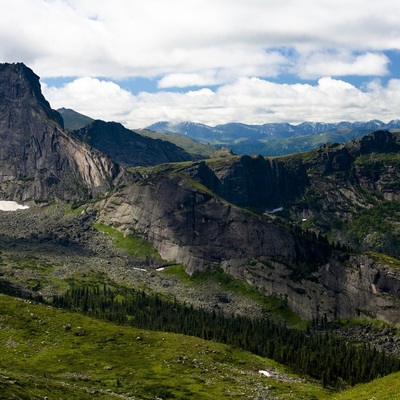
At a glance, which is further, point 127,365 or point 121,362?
point 121,362

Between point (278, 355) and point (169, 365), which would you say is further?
point (278, 355)

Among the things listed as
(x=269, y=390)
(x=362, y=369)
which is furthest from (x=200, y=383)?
(x=362, y=369)

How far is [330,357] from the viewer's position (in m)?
187

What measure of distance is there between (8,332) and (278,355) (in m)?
95.1

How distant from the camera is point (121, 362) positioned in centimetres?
12544

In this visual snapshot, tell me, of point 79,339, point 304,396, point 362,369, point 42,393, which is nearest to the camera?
point 42,393

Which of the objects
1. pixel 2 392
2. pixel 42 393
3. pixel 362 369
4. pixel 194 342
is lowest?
pixel 362 369

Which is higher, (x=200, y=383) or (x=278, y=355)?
(x=200, y=383)

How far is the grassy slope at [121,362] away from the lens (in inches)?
4048

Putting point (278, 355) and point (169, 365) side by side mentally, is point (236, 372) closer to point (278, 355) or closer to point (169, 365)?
point (169, 365)

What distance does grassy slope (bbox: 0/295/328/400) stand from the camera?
10281 cm

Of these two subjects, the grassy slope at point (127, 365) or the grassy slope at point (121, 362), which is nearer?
the grassy slope at point (127, 365)

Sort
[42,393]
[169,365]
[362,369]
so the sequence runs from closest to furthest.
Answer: [42,393], [169,365], [362,369]

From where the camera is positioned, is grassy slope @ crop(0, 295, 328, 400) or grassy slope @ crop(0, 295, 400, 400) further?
grassy slope @ crop(0, 295, 328, 400)
